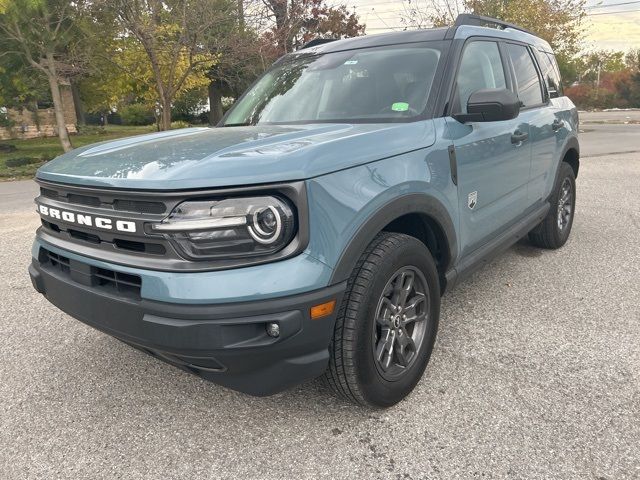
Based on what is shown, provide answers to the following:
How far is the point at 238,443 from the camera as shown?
2.35m

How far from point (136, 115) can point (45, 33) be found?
2662 centimetres

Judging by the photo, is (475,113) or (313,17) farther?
(313,17)

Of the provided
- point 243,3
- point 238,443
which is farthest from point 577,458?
point 243,3

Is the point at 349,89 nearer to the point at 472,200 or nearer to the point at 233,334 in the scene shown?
the point at 472,200

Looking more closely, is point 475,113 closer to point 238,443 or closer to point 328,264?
point 328,264

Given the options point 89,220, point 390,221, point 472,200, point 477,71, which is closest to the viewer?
point 89,220

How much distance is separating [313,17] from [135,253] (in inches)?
717

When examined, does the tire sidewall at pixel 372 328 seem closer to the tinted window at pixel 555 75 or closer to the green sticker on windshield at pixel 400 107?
the green sticker on windshield at pixel 400 107

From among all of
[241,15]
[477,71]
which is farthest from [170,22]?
[477,71]

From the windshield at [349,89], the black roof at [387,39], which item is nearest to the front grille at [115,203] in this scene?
the windshield at [349,89]

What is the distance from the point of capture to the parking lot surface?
2.19m

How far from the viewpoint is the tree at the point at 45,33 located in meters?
16.2

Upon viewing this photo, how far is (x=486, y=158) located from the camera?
317 cm

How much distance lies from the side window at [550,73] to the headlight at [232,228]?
3.62 meters
